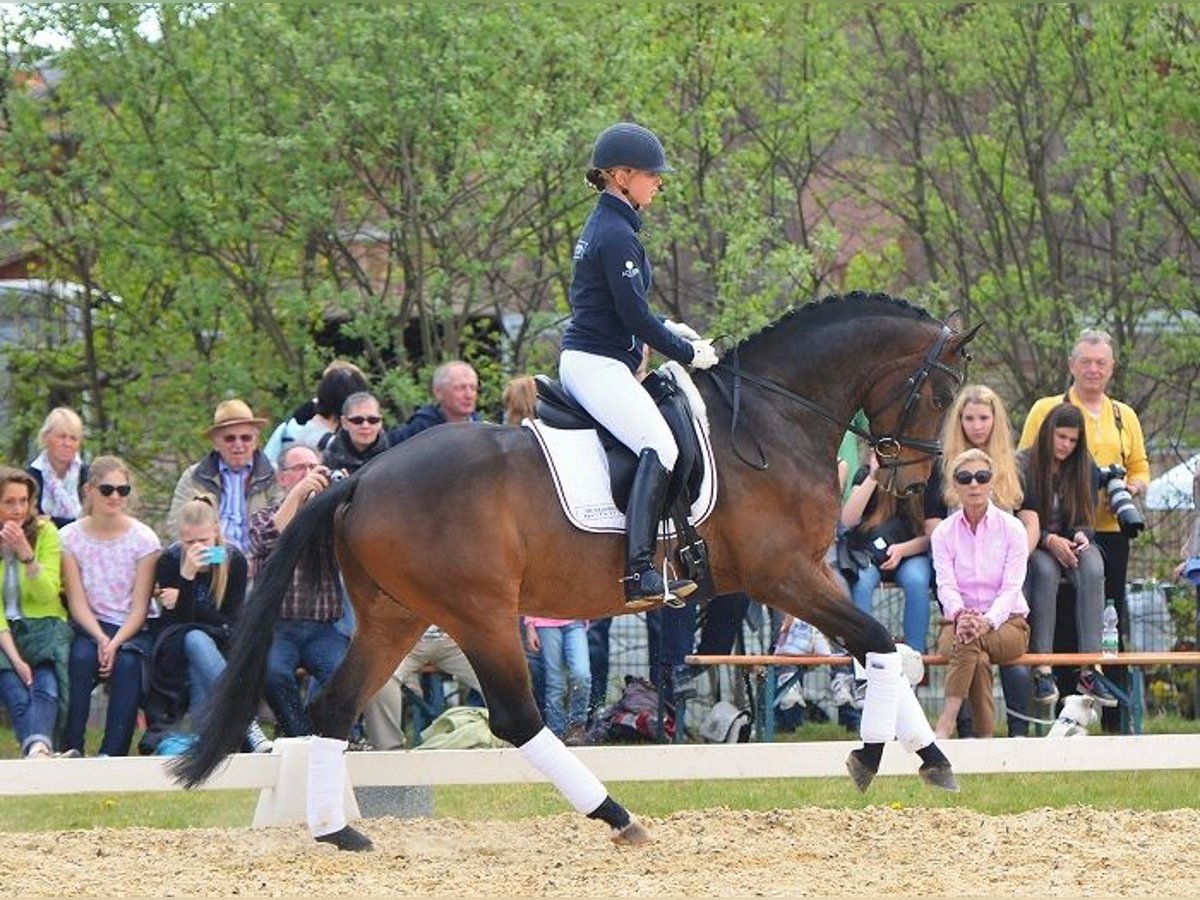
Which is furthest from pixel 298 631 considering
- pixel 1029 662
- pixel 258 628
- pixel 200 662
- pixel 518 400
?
pixel 1029 662

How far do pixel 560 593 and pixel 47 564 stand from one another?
373 centimetres

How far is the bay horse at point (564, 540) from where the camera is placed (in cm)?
767

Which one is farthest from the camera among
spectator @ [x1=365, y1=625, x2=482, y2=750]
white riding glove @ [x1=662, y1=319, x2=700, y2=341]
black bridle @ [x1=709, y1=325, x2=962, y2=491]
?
spectator @ [x1=365, y1=625, x2=482, y2=750]

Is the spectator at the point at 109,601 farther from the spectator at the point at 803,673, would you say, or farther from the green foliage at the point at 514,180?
the spectator at the point at 803,673

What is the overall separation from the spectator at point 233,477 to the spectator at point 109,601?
0.36 meters

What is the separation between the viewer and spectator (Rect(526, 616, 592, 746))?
10.8m

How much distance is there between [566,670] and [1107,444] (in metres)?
3.40

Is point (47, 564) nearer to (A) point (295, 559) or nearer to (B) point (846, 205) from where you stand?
(A) point (295, 559)

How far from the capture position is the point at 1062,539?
36.7 ft

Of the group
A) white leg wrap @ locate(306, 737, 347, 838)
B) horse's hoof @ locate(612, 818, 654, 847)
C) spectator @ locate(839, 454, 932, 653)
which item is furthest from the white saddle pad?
spectator @ locate(839, 454, 932, 653)

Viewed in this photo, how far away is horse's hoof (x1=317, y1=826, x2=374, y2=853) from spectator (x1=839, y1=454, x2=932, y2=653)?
14.1 feet

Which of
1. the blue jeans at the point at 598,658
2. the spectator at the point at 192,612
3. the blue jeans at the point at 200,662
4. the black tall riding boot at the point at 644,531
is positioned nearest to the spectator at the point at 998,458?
the blue jeans at the point at 598,658

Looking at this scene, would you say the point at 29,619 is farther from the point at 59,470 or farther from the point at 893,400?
the point at 893,400

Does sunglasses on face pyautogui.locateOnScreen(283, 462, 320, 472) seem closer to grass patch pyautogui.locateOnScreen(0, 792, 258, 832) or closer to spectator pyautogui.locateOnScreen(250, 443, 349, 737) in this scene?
A: spectator pyautogui.locateOnScreen(250, 443, 349, 737)
